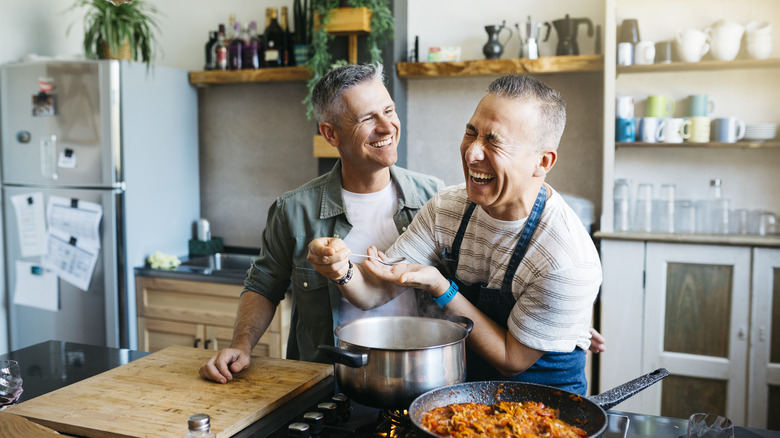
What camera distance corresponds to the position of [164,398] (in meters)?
1.44

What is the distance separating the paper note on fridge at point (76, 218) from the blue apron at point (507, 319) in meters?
2.56

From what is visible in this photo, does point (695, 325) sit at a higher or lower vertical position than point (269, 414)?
lower

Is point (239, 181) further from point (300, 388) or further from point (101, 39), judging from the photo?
point (300, 388)

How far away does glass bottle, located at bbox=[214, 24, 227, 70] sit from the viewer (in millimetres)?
3877

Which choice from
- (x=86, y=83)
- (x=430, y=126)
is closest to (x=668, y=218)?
(x=430, y=126)

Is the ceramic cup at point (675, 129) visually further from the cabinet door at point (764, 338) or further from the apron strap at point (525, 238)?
the apron strap at point (525, 238)

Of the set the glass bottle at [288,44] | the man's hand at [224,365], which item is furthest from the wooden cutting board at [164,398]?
the glass bottle at [288,44]

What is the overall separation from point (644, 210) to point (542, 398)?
7.31 feet

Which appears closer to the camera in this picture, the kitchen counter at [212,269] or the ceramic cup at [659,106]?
the ceramic cup at [659,106]

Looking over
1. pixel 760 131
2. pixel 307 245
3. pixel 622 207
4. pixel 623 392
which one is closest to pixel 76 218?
pixel 307 245

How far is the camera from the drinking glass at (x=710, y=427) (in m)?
1.15

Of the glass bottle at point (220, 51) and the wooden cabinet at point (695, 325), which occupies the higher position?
the glass bottle at point (220, 51)

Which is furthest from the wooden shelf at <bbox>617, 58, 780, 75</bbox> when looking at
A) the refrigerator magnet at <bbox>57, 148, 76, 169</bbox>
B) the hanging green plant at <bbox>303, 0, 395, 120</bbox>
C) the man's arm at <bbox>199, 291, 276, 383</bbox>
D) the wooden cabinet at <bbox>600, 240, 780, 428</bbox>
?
the refrigerator magnet at <bbox>57, 148, 76, 169</bbox>

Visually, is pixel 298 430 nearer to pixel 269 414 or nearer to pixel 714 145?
pixel 269 414
